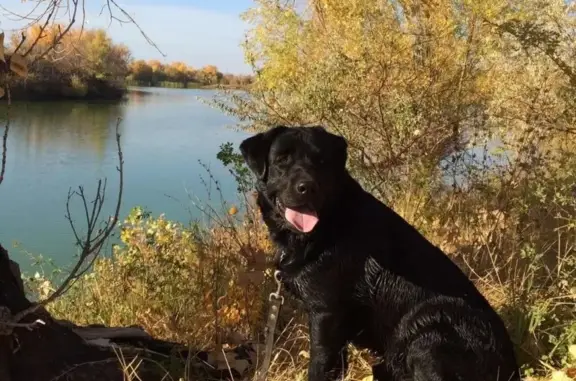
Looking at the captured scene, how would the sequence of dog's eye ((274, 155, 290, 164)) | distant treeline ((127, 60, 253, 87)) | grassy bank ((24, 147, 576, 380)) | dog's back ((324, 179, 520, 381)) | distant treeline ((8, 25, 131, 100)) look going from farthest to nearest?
distant treeline ((127, 60, 253, 87))
distant treeline ((8, 25, 131, 100))
grassy bank ((24, 147, 576, 380))
dog's eye ((274, 155, 290, 164))
dog's back ((324, 179, 520, 381))

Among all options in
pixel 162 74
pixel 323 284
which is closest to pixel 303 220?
pixel 323 284

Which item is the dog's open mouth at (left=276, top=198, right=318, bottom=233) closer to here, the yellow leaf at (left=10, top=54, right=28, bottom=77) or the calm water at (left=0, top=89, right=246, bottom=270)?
the yellow leaf at (left=10, top=54, right=28, bottom=77)

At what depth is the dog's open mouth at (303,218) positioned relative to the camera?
3.01m

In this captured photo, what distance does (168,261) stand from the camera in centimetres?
456

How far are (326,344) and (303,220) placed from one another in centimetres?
64

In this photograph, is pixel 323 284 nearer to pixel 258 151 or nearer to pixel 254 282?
pixel 258 151

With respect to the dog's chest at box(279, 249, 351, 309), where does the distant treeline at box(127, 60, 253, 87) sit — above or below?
above

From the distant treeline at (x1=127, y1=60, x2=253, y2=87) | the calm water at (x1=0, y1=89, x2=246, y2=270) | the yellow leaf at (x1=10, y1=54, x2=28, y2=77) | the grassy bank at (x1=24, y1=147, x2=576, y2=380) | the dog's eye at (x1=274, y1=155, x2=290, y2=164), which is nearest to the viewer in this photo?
the yellow leaf at (x1=10, y1=54, x2=28, y2=77)

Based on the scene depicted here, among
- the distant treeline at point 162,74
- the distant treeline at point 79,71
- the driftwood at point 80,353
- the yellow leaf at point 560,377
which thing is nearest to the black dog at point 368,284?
the yellow leaf at point 560,377

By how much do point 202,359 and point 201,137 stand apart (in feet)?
54.0

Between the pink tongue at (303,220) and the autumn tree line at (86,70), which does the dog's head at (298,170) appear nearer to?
the pink tongue at (303,220)

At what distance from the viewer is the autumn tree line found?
3.41 meters

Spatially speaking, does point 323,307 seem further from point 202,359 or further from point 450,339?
point 202,359

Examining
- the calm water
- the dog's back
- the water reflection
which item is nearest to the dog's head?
the dog's back
